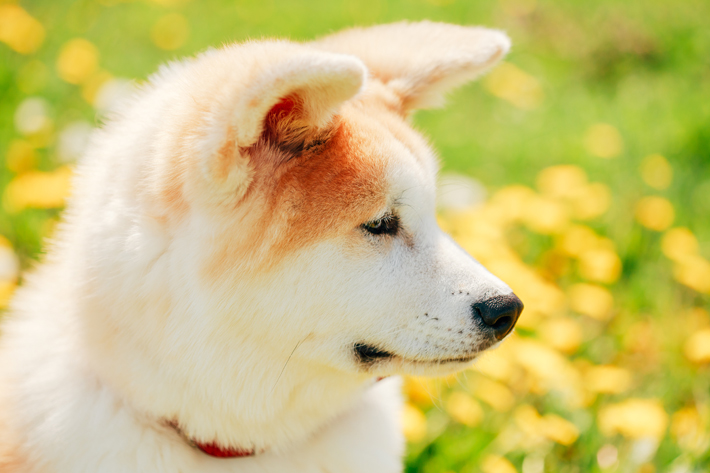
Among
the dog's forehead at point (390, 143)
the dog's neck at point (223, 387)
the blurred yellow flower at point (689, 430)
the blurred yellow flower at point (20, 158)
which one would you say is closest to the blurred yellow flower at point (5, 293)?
the blurred yellow flower at point (20, 158)

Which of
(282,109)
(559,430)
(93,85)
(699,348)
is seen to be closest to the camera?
(282,109)

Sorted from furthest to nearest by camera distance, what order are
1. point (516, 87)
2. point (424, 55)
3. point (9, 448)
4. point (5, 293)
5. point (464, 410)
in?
point (516, 87) < point (5, 293) < point (464, 410) < point (424, 55) < point (9, 448)

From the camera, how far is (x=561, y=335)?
9.42 ft

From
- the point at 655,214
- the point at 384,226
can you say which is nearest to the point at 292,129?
the point at 384,226

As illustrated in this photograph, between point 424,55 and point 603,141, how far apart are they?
2.70 m

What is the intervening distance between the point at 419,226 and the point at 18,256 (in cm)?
227

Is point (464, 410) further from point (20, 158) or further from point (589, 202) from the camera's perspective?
point (20, 158)

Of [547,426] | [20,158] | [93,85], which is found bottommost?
[547,426]

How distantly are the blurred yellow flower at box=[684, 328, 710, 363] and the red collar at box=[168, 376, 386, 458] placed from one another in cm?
215

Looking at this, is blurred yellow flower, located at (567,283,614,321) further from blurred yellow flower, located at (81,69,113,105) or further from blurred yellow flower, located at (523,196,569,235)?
blurred yellow flower, located at (81,69,113,105)

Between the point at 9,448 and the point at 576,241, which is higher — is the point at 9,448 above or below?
above

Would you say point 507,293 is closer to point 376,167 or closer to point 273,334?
point 376,167

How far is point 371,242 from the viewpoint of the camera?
1.72 metres

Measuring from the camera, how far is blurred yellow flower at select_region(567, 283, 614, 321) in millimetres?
3035
